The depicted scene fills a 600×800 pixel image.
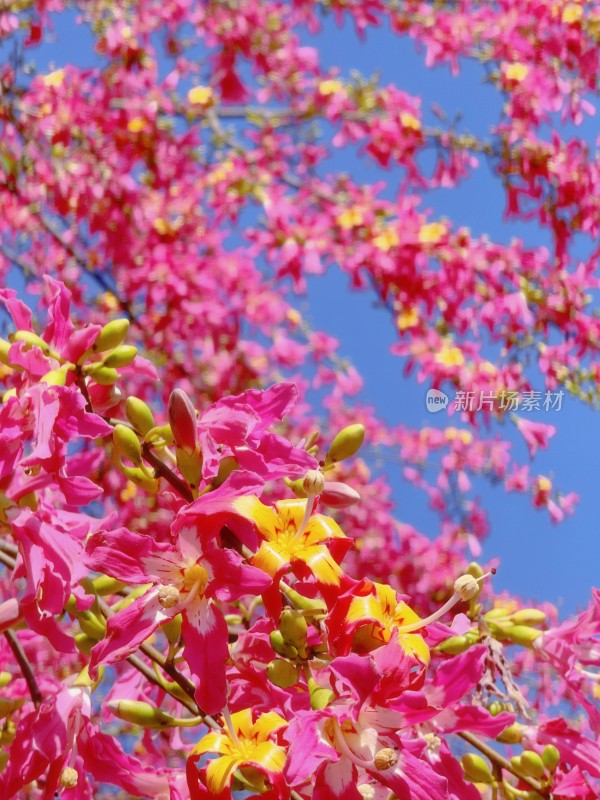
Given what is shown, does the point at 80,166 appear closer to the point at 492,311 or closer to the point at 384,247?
the point at 384,247

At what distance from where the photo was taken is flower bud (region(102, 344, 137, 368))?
867 millimetres

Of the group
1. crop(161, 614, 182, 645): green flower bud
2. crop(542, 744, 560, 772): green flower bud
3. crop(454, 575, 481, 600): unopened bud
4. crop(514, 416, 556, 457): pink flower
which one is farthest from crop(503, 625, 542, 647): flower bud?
crop(514, 416, 556, 457): pink flower

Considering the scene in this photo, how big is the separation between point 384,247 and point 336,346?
1.74 metres

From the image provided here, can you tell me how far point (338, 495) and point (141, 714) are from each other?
1.05 feet

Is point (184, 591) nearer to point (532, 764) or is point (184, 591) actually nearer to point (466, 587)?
point (466, 587)

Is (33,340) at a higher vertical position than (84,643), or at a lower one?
higher

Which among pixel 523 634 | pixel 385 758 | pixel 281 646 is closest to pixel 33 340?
pixel 281 646

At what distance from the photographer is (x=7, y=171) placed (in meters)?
3.12

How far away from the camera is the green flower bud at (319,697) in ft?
2.27

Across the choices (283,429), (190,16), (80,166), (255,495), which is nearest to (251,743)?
(255,495)

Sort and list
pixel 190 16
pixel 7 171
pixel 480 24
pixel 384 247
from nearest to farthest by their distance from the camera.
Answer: pixel 384 247 → pixel 7 171 → pixel 480 24 → pixel 190 16

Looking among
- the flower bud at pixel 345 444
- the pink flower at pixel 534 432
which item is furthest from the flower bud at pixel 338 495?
the pink flower at pixel 534 432

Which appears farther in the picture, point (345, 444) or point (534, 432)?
Answer: point (534, 432)

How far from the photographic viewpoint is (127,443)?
78 centimetres
